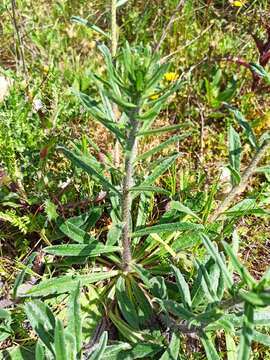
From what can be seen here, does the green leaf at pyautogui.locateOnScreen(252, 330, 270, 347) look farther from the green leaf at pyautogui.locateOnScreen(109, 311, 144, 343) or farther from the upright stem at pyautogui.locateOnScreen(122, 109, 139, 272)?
the upright stem at pyautogui.locateOnScreen(122, 109, 139, 272)

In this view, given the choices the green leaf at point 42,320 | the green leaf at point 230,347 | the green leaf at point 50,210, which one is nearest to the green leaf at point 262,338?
the green leaf at point 230,347

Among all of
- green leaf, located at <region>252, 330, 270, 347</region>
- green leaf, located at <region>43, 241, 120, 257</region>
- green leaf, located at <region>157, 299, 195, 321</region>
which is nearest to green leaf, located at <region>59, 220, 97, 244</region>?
green leaf, located at <region>43, 241, 120, 257</region>

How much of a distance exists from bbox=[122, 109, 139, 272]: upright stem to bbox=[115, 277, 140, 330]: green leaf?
0.38 ft

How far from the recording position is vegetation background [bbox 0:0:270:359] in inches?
90.0

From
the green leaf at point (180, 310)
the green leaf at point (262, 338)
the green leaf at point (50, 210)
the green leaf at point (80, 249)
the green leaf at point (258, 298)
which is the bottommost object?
the green leaf at point (262, 338)

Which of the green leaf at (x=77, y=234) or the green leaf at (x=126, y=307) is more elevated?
the green leaf at (x=77, y=234)

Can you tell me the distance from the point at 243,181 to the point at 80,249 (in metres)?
0.73

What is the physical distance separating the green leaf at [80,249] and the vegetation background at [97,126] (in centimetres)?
19

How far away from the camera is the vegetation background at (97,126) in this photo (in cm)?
229

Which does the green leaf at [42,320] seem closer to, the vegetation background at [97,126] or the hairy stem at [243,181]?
the vegetation background at [97,126]

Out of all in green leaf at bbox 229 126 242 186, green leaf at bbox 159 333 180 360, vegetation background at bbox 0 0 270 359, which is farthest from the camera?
vegetation background at bbox 0 0 270 359

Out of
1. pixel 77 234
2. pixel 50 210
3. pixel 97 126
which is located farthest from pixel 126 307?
pixel 97 126

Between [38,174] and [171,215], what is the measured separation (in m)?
0.69

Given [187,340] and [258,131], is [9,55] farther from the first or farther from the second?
[187,340]
